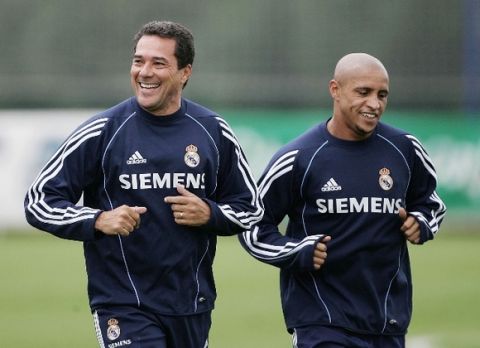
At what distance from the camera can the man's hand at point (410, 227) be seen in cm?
690

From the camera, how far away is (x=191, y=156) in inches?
265

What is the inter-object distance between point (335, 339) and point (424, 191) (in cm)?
102

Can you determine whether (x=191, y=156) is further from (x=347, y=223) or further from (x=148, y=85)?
(x=347, y=223)

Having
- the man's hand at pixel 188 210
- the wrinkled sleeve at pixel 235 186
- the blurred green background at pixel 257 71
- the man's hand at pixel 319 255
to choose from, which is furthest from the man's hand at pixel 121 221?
the blurred green background at pixel 257 71

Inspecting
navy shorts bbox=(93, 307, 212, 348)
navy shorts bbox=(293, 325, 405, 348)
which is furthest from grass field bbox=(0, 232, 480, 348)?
navy shorts bbox=(93, 307, 212, 348)

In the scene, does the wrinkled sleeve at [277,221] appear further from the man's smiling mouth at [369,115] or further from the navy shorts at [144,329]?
the navy shorts at [144,329]

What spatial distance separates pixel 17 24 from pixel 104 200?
15.9 metres

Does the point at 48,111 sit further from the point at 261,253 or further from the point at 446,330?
the point at 261,253

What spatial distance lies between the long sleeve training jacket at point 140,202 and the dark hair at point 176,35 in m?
0.33

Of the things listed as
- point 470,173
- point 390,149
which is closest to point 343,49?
point 470,173

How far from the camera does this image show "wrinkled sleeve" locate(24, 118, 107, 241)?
21.2 ft

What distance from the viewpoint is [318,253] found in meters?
6.71

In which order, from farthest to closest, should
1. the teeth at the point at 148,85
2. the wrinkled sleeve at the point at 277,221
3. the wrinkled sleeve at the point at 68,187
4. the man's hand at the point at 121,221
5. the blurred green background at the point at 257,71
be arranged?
the blurred green background at the point at 257,71 → the wrinkled sleeve at the point at 277,221 → the teeth at the point at 148,85 → the wrinkled sleeve at the point at 68,187 → the man's hand at the point at 121,221

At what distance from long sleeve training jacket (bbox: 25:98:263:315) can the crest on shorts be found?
10 centimetres
